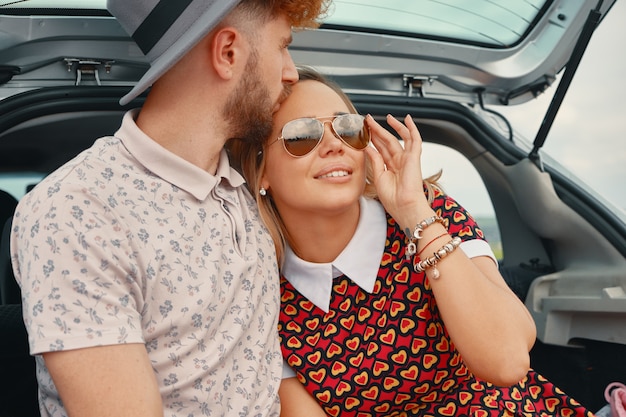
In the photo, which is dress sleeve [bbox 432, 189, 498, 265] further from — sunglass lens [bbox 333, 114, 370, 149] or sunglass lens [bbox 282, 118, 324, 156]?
sunglass lens [bbox 282, 118, 324, 156]

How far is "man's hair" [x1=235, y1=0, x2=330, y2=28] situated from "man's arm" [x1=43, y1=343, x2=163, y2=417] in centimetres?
87

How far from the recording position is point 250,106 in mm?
1630

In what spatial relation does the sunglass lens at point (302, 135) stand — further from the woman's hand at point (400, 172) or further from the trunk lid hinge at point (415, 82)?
the trunk lid hinge at point (415, 82)

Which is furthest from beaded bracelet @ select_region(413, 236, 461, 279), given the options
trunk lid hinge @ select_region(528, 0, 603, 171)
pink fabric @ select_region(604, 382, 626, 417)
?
trunk lid hinge @ select_region(528, 0, 603, 171)

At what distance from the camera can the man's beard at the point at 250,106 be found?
1603 millimetres

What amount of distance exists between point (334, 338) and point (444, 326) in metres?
0.30

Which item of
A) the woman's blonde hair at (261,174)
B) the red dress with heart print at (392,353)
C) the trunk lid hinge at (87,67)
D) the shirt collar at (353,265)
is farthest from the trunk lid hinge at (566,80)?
the trunk lid hinge at (87,67)

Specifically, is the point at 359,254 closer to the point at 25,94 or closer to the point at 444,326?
the point at 444,326

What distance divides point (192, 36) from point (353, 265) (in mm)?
760

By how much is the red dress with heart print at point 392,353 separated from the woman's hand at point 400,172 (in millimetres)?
163

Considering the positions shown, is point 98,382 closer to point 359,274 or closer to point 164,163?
point 164,163

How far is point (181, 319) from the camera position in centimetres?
138

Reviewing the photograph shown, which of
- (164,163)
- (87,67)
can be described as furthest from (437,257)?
(87,67)

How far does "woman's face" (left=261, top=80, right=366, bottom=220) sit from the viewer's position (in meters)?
1.73
